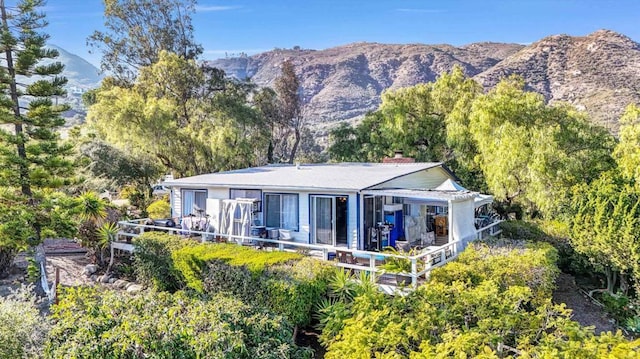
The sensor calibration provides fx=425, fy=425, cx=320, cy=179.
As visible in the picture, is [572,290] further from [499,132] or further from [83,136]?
[83,136]

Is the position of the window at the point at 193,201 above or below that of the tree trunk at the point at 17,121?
below

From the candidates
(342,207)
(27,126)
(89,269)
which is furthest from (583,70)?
(27,126)

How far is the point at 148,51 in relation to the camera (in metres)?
36.6

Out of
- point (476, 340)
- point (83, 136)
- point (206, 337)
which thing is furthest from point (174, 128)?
point (476, 340)

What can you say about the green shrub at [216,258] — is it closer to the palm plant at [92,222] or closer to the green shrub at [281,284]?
the green shrub at [281,284]

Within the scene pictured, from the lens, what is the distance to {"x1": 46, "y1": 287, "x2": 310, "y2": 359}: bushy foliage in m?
7.39

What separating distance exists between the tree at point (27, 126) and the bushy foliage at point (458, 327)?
1204cm

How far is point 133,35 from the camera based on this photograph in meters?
36.1

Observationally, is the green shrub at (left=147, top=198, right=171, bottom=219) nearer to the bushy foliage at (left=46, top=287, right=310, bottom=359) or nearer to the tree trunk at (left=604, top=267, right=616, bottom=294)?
the bushy foliage at (left=46, top=287, right=310, bottom=359)

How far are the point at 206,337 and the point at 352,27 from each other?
80.4 meters

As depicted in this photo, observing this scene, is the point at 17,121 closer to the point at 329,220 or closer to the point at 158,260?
the point at 158,260

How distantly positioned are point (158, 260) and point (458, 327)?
10.1 metres

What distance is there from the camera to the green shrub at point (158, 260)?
14.0 meters

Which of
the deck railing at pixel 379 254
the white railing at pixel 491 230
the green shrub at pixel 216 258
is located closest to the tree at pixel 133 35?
the deck railing at pixel 379 254
